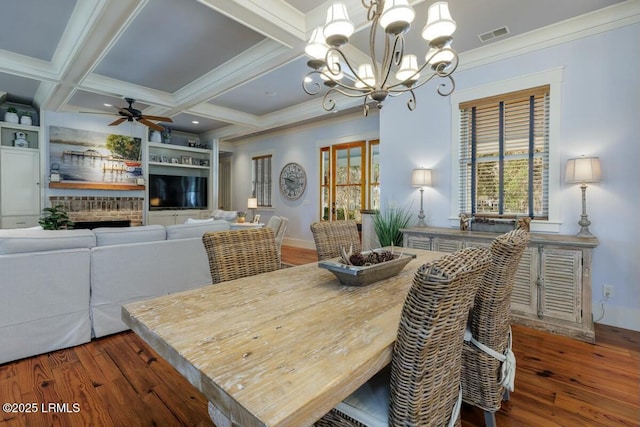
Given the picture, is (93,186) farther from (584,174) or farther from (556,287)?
(584,174)

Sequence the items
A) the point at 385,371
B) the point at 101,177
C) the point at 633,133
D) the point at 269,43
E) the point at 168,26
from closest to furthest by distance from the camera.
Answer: the point at 385,371, the point at 633,133, the point at 168,26, the point at 269,43, the point at 101,177

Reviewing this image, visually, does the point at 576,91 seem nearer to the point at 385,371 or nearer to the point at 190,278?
the point at 385,371

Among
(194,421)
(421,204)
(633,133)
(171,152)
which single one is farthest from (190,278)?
(171,152)

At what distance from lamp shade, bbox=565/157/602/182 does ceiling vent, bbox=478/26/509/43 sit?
57.3 inches

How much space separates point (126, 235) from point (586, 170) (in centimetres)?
416

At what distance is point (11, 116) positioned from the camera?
5152 millimetres

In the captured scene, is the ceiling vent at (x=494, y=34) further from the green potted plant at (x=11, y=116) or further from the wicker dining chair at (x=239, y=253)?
the green potted plant at (x=11, y=116)

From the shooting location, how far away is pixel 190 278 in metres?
3.13

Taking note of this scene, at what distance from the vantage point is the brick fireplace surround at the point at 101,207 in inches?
227

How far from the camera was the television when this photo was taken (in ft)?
22.7

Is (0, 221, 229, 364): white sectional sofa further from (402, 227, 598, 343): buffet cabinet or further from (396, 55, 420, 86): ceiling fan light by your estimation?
(402, 227, 598, 343): buffet cabinet

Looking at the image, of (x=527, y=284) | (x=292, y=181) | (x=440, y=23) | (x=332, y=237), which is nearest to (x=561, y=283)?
(x=527, y=284)

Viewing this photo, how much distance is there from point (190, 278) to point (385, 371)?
2506 mm

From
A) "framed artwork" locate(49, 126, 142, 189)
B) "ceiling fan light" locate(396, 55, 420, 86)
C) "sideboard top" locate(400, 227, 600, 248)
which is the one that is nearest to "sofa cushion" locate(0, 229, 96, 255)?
"ceiling fan light" locate(396, 55, 420, 86)
